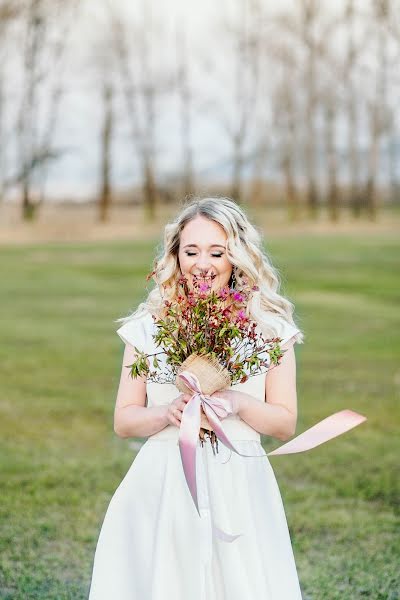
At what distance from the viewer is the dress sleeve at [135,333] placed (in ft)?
10.5

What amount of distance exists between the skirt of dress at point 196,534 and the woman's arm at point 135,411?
8 centimetres

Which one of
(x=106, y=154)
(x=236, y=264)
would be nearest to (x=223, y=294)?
(x=236, y=264)

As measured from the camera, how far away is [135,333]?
3213 millimetres

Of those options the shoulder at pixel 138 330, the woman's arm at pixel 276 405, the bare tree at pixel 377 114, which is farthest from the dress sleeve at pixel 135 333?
the bare tree at pixel 377 114

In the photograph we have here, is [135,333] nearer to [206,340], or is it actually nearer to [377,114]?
[206,340]

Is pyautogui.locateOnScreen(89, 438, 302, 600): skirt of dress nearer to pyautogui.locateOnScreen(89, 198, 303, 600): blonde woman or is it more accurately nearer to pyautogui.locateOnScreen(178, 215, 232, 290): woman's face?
pyautogui.locateOnScreen(89, 198, 303, 600): blonde woman

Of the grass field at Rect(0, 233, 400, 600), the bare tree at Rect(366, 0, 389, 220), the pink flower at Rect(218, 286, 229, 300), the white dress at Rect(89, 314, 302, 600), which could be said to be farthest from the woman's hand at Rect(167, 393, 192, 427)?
the bare tree at Rect(366, 0, 389, 220)

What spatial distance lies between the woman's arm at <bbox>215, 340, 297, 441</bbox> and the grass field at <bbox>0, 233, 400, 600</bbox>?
0.19 meters

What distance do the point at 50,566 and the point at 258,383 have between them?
2330 millimetres

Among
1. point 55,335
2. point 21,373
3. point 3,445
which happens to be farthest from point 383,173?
point 3,445

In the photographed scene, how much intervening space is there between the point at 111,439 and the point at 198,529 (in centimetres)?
508

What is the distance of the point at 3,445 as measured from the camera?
790 cm

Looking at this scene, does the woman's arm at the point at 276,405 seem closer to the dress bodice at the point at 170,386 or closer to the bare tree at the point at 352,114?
the dress bodice at the point at 170,386

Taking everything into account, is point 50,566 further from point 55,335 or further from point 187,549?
point 55,335
